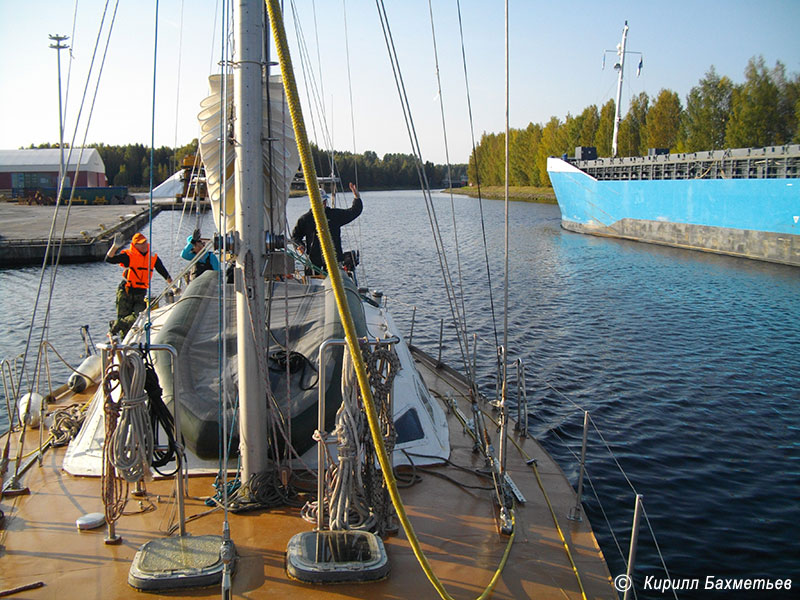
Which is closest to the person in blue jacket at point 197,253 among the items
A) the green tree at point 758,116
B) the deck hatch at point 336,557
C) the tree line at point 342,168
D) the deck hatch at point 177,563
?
the deck hatch at point 177,563

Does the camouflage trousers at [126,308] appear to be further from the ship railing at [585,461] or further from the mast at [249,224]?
the mast at [249,224]

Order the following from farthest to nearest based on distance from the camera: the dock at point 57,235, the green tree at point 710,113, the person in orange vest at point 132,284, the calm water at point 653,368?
the green tree at point 710,113 → the dock at point 57,235 → the person in orange vest at point 132,284 → the calm water at point 653,368

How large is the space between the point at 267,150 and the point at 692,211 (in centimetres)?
4662

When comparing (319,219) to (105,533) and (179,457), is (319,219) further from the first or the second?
(105,533)

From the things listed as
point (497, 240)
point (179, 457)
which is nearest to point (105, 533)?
point (179, 457)

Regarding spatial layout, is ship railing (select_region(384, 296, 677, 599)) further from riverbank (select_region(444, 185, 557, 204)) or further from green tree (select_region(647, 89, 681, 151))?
riverbank (select_region(444, 185, 557, 204))

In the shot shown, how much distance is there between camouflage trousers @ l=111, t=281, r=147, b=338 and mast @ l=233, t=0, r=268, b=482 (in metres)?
6.53

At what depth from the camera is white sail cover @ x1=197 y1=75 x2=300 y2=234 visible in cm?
615

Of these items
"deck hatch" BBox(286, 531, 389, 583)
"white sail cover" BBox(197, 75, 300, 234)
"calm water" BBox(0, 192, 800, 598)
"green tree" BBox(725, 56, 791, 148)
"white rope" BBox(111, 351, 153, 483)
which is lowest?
"calm water" BBox(0, 192, 800, 598)

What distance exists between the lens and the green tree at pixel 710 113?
3041 inches

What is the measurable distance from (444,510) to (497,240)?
45566 mm

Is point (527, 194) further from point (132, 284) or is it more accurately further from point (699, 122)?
point (132, 284)

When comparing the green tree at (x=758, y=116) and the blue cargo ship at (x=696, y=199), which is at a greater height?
the green tree at (x=758, y=116)

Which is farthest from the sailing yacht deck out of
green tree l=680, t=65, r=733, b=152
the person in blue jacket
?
green tree l=680, t=65, r=733, b=152
